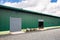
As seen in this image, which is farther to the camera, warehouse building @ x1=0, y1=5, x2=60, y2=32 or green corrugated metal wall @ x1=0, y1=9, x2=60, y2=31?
green corrugated metal wall @ x1=0, y1=9, x2=60, y2=31

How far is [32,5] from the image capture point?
914 centimetres

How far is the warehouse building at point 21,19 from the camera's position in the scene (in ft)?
24.0

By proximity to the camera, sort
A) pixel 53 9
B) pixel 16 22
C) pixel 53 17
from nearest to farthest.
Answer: pixel 16 22
pixel 53 9
pixel 53 17

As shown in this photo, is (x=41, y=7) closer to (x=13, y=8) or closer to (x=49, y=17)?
(x=49, y=17)

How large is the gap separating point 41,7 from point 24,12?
4.25 ft

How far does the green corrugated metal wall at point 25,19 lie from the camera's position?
840 centimetres

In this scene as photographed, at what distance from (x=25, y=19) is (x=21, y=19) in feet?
1.49

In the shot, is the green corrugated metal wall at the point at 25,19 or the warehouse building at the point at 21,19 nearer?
the warehouse building at the point at 21,19

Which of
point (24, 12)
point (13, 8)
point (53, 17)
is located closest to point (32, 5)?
point (24, 12)

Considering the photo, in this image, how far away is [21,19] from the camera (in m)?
8.98

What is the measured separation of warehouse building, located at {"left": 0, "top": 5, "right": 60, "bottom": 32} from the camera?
7312mm

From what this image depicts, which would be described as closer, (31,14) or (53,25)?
(31,14)

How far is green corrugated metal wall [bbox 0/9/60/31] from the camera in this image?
331 inches

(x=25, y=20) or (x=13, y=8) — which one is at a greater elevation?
(x=13, y=8)
